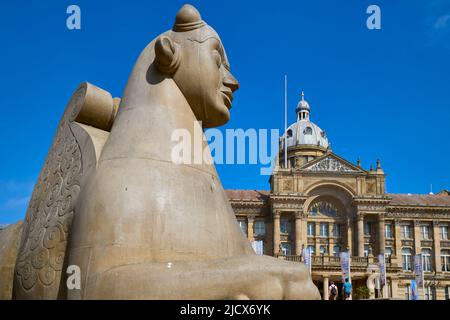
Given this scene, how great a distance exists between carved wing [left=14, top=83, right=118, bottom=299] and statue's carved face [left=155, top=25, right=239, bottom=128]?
27.1 inches

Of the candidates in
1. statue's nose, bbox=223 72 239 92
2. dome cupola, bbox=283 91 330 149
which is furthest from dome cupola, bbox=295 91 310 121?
statue's nose, bbox=223 72 239 92

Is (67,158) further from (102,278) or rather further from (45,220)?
(102,278)

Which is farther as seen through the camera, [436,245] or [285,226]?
[436,245]

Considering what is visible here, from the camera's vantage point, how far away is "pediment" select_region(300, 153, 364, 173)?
1774 inches

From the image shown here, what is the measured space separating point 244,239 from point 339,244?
42.7 metres

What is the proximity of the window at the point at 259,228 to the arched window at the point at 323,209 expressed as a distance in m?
3.97

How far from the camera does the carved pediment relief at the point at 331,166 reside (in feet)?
148

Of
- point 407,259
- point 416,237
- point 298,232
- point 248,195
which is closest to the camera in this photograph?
point 298,232

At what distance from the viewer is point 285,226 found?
45.2 m

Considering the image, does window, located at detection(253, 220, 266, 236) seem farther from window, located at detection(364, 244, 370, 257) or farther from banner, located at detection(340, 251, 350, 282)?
banner, located at detection(340, 251, 350, 282)

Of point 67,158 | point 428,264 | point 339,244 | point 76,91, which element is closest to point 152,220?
point 67,158

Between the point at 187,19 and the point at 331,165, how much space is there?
4223cm

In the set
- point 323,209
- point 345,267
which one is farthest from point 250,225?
point 345,267

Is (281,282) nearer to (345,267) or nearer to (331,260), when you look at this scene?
(345,267)
